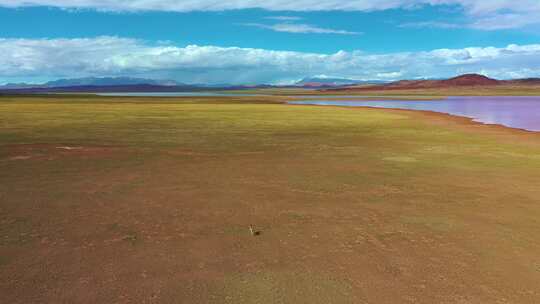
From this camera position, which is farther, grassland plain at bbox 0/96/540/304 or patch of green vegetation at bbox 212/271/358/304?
grassland plain at bbox 0/96/540/304

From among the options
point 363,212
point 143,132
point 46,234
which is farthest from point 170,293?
point 143,132

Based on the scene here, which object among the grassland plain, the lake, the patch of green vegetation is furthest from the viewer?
the lake

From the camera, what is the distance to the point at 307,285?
595 centimetres

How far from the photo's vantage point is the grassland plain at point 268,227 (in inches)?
232

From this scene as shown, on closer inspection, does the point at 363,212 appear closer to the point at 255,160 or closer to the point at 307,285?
the point at 307,285

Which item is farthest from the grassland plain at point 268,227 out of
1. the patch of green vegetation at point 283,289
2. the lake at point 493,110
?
the lake at point 493,110

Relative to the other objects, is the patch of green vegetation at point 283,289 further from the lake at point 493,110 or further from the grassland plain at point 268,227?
the lake at point 493,110

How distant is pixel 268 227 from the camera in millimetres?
8414

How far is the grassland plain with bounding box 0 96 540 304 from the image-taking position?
5902mm

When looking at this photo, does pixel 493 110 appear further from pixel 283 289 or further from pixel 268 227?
pixel 283 289

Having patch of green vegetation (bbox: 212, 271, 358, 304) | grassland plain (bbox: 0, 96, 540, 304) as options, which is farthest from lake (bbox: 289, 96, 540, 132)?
patch of green vegetation (bbox: 212, 271, 358, 304)

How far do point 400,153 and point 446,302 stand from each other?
12683 millimetres

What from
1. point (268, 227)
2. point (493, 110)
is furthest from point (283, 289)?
point (493, 110)

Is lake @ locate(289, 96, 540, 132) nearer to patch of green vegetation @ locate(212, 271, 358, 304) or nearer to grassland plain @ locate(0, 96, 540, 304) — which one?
grassland plain @ locate(0, 96, 540, 304)
